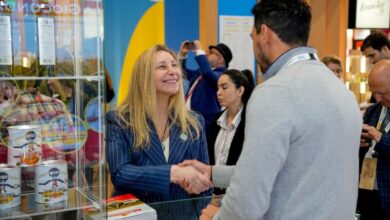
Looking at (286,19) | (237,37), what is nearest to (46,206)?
(286,19)

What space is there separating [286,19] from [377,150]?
132 centimetres

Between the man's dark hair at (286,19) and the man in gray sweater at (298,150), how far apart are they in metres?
0.10

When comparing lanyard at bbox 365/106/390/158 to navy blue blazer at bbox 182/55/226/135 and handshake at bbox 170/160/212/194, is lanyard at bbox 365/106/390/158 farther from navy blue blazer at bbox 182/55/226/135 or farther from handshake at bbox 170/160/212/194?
navy blue blazer at bbox 182/55/226/135

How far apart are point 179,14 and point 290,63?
3677 mm

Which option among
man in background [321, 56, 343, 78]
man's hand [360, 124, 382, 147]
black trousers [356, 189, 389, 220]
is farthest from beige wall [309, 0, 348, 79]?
man's hand [360, 124, 382, 147]

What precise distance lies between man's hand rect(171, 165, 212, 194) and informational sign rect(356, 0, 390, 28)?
18.1 feet

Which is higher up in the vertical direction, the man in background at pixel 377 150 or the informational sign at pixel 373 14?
the informational sign at pixel 373 14

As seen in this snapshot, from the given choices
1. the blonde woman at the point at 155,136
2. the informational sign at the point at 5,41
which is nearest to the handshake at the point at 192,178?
the blonde woman at the point at 155,136

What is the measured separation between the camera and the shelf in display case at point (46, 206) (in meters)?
1.15

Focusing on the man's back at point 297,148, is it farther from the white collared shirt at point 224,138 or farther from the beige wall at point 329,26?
the beige wall at point 329,26

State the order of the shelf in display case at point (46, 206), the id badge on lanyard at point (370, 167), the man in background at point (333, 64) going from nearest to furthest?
the shelf in display case at point (46, 206) → the id badge on lanyard at point (370, 167) → the man in background at point (333, 64)

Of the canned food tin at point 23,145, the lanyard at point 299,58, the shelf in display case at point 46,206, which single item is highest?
the lanyard at point 299,58

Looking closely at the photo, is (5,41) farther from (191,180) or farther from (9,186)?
(191,180)

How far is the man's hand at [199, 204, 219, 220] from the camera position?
1564mm
